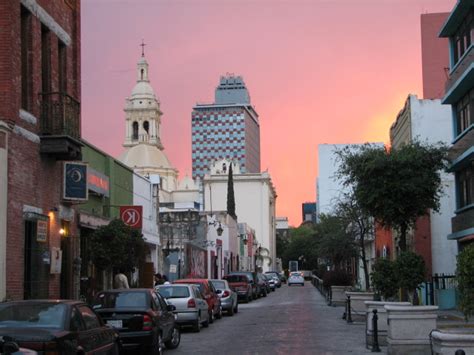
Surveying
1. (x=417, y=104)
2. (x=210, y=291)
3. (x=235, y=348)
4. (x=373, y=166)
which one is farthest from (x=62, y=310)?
(x=417, y=104)

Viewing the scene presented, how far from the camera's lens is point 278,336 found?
2220cm

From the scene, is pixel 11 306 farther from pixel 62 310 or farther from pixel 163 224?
pixel 163 224

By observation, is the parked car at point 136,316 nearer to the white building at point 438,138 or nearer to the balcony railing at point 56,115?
the balcony railing at point 56,115

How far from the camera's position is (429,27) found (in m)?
45.5

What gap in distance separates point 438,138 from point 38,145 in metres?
23.9

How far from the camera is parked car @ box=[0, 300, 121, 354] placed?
10.6 metres

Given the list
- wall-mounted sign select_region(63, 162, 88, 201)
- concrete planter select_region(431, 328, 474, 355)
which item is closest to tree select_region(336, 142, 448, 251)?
wall-mounted sign select_region(63, 162, 88, 201)

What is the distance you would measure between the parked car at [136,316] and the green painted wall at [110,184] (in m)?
9.15

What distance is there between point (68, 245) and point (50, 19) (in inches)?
268

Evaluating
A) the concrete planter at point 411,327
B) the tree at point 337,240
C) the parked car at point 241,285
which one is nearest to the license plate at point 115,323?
the concrete planter at point 411,327

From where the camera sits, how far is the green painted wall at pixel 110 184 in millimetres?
27812

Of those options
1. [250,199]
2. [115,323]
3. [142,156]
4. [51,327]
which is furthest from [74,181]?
[250,199]

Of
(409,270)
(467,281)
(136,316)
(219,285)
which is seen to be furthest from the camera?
(219,285)

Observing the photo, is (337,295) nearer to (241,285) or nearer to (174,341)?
(241,285)
